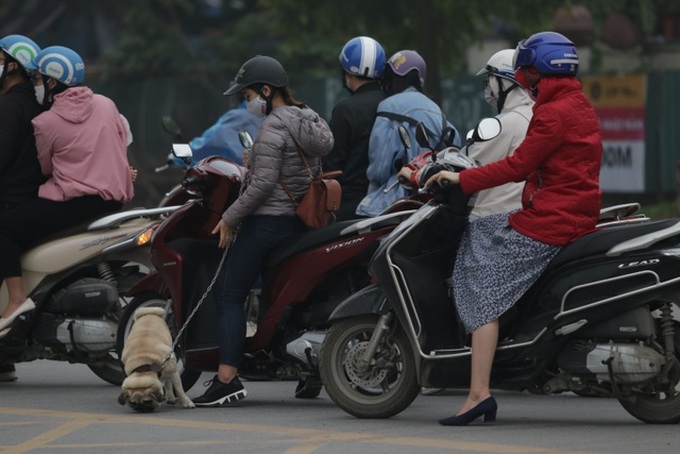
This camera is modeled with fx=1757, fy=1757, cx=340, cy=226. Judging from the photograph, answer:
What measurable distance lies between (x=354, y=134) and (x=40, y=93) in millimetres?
1922

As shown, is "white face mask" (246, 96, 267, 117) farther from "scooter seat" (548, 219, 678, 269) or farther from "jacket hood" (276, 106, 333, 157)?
"scooter seat" (548, 219, 678, 269)

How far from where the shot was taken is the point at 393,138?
994 cm

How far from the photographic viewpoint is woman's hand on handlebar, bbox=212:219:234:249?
9156 millimetres

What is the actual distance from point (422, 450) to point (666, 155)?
18519 millimetres

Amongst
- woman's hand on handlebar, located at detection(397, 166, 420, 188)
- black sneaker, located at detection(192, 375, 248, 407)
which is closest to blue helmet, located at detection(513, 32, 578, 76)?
woman's hand on handlebar, located at detection(397, 166, 420, 188)

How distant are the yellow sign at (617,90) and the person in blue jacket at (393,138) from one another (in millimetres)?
15726

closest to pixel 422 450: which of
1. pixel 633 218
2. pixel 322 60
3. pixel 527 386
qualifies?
pixel 527 386

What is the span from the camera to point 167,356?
8984mm

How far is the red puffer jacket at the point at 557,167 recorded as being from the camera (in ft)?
26.6

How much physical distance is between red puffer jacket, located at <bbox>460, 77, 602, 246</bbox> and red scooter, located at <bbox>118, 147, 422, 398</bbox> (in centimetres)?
99

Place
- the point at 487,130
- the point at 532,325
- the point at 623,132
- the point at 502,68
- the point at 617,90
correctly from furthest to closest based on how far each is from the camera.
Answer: the point at 617,90 < the point at 623,132 < the point at 502,68 < the point at 532,325 < the point at 487,130

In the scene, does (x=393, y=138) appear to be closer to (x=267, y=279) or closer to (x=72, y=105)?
(x=267, y=279)

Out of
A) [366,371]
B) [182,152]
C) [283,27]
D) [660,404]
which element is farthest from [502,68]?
[283,27]

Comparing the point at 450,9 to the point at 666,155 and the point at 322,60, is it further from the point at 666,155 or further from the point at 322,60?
the point at 322,60
